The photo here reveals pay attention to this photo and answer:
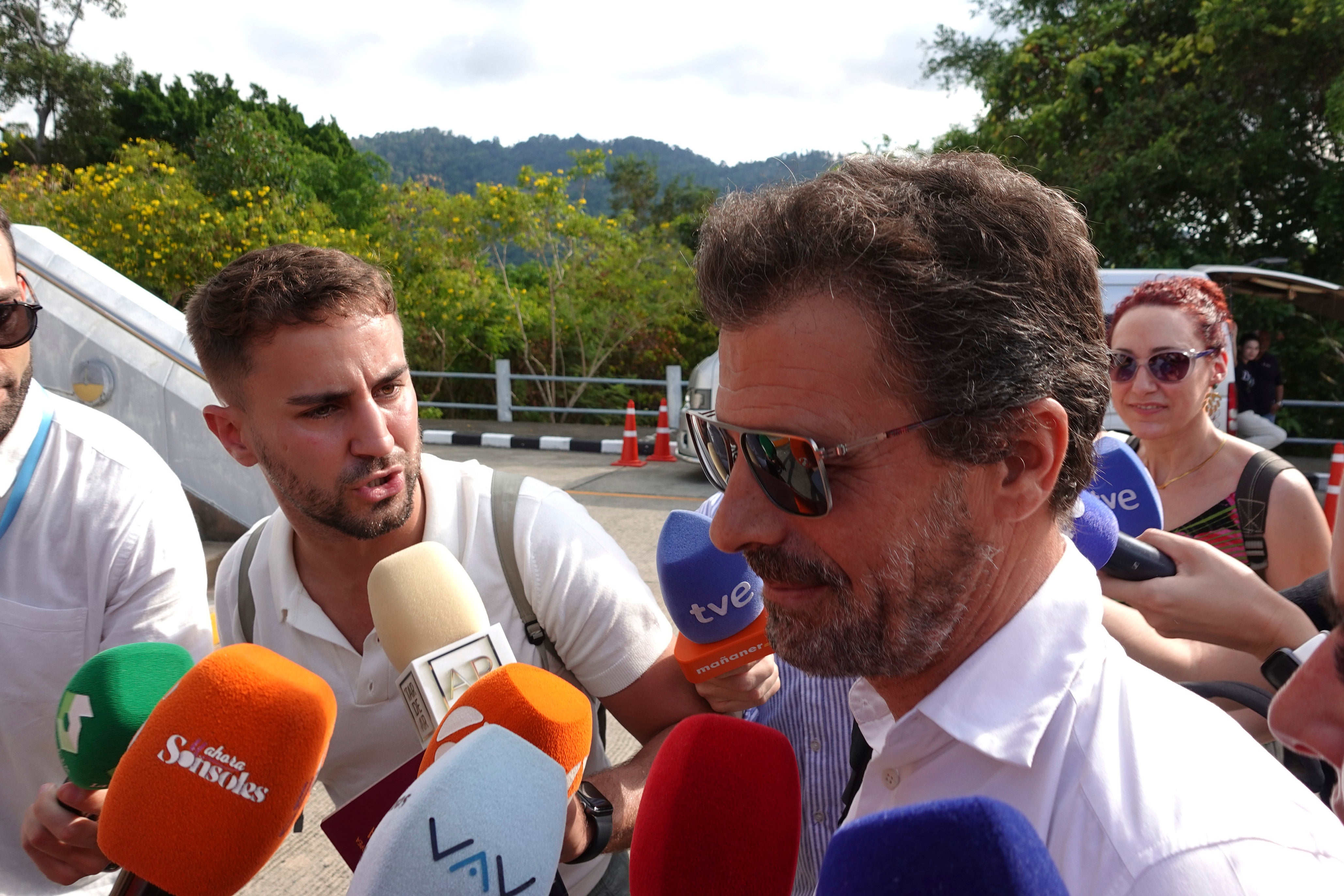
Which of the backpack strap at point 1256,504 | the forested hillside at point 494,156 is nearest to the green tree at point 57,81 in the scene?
the backpack strap at point 1256,504

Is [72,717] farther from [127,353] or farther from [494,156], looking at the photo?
[494,156]

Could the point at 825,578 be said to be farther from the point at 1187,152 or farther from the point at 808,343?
the point at 1187,152

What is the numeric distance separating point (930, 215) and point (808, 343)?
0.23 meters

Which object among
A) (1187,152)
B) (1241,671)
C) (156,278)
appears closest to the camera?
(1241,671)

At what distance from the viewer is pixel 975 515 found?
1121mm

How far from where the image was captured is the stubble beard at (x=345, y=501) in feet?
5.83

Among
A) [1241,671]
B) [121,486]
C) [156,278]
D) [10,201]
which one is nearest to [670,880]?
[1241,671]

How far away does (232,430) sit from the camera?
1938 millimetres


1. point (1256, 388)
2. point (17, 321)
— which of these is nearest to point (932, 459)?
point (17, 321)

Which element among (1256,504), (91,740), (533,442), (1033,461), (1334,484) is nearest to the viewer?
(1033,461)

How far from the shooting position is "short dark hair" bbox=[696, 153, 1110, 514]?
3.64ft

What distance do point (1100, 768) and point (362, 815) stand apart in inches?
41.6

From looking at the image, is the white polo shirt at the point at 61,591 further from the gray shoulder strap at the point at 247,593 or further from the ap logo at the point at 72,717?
the ap logo at the point at 72,717

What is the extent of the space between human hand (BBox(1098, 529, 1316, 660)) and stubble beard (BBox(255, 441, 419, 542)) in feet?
4.61
